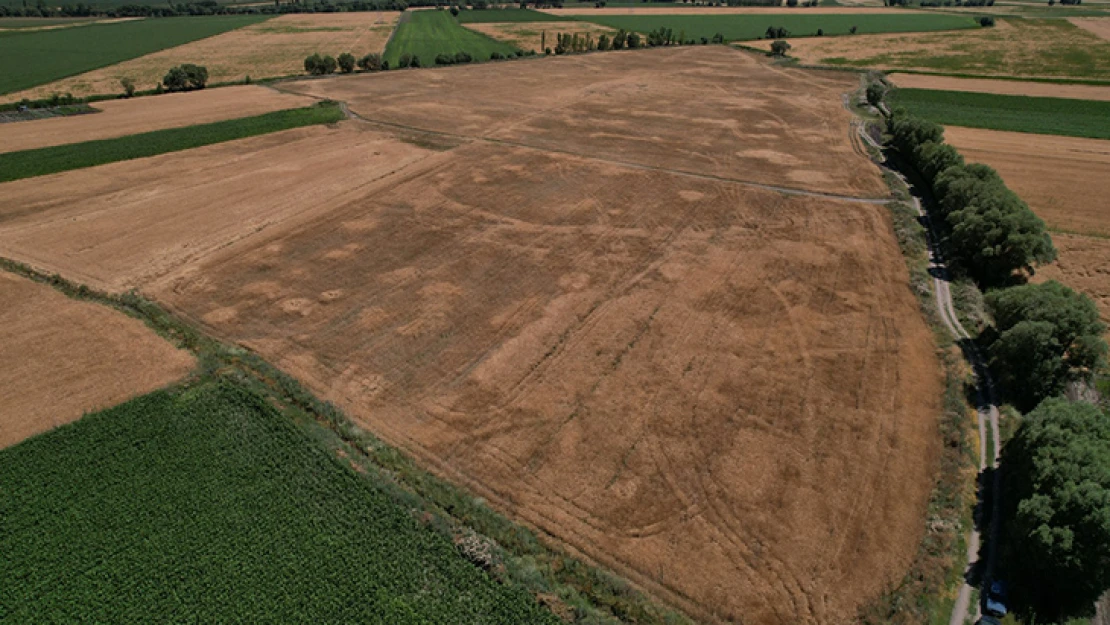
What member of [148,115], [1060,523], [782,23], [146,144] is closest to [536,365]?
[1060,523]

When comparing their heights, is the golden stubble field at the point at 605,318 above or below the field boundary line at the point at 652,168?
below

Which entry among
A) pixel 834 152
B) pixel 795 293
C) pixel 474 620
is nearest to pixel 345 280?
pixel 474 620

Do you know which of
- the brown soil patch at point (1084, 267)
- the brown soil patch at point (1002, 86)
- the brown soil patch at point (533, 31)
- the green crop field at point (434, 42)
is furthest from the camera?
the brown soil patch at point (533, 31)

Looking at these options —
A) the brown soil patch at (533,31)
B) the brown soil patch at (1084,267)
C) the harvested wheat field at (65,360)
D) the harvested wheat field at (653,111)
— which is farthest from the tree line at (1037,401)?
the brown soil patch at (533,31)

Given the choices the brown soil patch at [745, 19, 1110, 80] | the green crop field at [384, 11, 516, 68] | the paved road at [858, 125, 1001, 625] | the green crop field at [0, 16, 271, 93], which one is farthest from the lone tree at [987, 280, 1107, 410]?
the green crop field at [0, 16, 271, 93]

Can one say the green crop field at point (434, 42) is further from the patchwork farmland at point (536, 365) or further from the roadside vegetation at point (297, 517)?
the roadside vegetation at point (297, 517)

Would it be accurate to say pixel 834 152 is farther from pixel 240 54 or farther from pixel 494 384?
pixel 240 54

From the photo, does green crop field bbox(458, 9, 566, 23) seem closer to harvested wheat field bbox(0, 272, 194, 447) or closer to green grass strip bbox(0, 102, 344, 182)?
green grass strip bbox(0, 102, 344, 182)

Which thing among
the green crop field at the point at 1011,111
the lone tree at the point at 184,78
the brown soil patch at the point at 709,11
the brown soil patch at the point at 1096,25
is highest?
the brown soil patch at the point at 709,11
